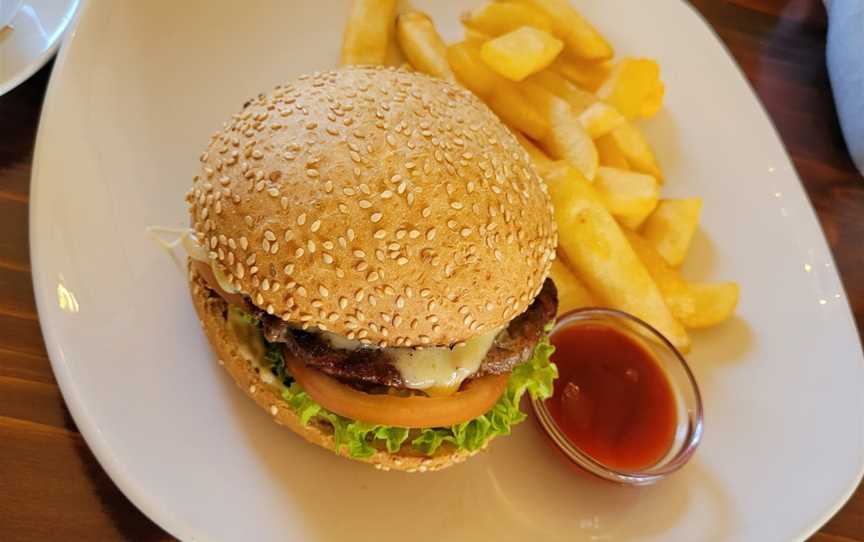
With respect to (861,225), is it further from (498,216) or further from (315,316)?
(315,316)

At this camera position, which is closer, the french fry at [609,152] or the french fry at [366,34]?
the french fry at [366,34]

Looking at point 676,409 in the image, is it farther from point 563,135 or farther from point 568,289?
point 563,135

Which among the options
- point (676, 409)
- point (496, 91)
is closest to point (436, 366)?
point (676, 409)

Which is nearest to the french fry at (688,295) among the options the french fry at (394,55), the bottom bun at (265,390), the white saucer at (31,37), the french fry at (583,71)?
the french fry at (583,71)

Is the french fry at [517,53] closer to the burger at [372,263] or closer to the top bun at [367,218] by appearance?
the burger at [372,263]

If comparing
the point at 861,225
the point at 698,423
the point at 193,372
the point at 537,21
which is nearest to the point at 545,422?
the point at 698,423

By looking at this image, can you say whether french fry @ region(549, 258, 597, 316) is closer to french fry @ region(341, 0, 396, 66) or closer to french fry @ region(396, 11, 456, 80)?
french fry @ region(396, 11, 456, 80)

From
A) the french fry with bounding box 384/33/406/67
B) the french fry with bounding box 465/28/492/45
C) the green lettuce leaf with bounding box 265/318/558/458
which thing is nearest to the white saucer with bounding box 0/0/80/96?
the french fry with bounding box 384/33/406/67
